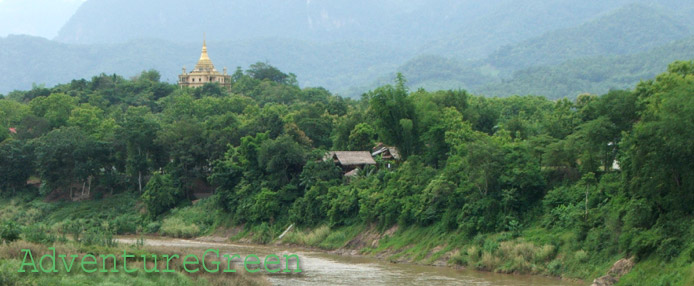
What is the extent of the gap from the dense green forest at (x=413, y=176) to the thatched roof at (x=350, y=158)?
1263 mm

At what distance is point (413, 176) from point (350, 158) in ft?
28.6

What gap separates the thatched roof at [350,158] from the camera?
54.3 meters

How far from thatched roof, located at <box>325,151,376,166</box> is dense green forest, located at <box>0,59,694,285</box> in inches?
49.7

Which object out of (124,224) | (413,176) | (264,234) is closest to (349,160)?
(264,234)

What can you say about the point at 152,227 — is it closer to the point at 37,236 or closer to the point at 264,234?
the point at 264,234

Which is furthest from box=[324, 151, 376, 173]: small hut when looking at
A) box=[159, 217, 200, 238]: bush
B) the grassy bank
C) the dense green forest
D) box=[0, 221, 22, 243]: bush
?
box=[0, 221, 22, 243]: bush

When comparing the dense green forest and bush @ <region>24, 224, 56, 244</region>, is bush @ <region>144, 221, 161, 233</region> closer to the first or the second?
the dense green forest

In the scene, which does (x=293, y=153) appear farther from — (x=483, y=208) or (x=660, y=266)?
(x=660, y=266)

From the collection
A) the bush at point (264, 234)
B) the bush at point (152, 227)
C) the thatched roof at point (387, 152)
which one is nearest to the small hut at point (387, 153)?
the thatched roof at point (387, 152)

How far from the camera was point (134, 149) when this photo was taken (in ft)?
210

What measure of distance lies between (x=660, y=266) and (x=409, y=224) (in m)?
16.3

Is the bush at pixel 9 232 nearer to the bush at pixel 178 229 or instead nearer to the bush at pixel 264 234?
the bush at pixel 264 234

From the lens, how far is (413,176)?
4672cm

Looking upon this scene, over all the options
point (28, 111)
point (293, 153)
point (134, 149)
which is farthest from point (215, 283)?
point (28, 111)
